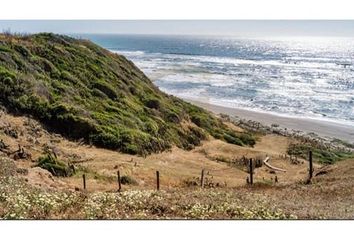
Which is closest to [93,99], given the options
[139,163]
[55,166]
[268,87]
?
[139,163]

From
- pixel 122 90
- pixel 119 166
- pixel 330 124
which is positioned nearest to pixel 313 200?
pixel 119 166

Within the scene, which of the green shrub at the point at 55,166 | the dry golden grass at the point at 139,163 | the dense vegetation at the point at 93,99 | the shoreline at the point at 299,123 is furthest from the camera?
the shoreline at the point at 299,123

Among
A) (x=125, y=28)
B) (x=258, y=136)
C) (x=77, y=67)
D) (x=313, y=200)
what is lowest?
(x=258, y=136)

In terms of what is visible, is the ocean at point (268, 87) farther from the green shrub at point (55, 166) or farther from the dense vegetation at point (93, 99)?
the green shrub at point (55, 166)

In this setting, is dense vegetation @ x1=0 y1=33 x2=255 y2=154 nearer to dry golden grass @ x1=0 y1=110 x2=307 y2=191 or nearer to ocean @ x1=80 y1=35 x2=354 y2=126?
dry golden grass @ x1=0 y1=110 x2=307 y2=191

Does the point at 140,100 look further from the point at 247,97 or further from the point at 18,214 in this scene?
the point at 18,214

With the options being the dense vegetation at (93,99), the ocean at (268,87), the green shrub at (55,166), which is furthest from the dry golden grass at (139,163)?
the ocean at (268,87)

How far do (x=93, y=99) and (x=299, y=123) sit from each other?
77.0 feet

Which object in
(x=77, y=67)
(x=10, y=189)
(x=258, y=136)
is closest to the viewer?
(x=10, y=189)

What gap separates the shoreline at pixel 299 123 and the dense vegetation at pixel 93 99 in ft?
23.4

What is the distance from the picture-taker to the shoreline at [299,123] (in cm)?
4368

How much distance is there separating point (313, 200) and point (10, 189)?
978 cm

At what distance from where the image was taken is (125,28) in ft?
48.5

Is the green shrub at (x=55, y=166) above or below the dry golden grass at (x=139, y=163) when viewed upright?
above
